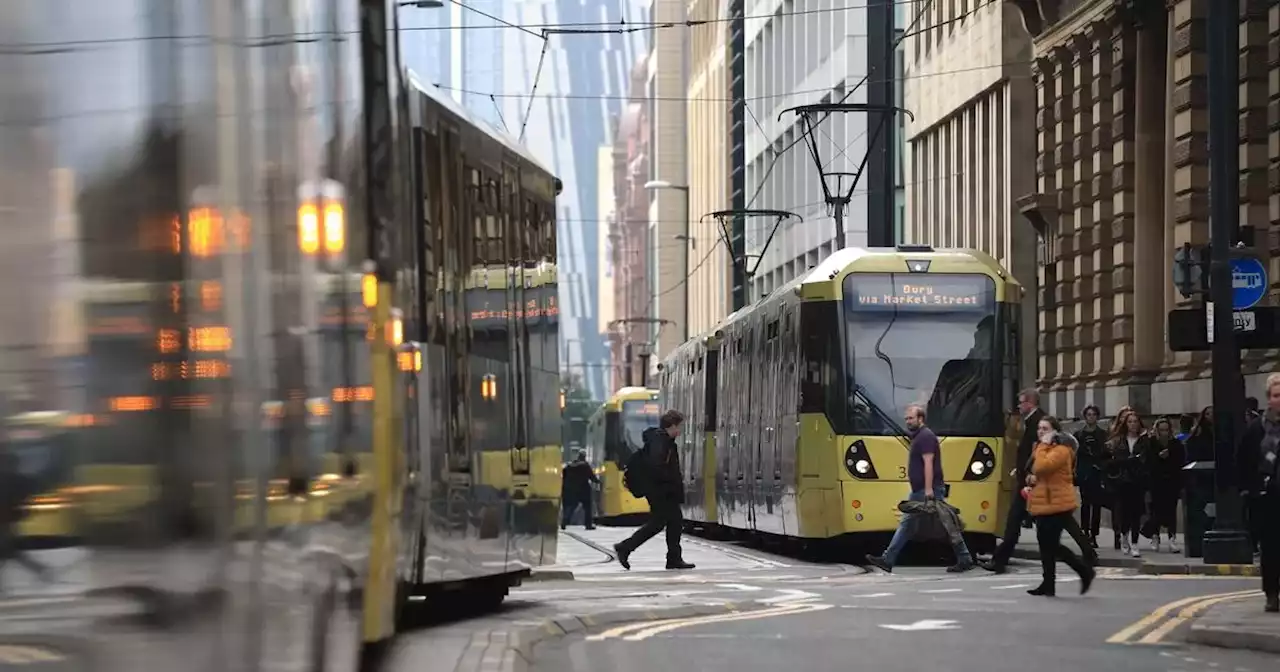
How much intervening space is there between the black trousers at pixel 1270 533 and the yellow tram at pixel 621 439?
39.0 m

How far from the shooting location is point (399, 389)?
→ 10.7 m

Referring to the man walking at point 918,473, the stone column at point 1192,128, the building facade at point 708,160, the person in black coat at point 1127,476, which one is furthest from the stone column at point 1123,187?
the building facade at point 708,160

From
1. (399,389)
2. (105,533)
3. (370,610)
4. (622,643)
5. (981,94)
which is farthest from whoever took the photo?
(981,94)

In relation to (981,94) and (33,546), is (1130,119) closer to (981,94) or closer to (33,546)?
(981,94)

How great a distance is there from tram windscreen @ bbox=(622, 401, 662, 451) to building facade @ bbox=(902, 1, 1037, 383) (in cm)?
733

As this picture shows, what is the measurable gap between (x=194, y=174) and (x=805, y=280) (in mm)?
22930

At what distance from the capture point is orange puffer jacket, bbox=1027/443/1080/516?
19422 millimetres

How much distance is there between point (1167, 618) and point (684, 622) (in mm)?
3120

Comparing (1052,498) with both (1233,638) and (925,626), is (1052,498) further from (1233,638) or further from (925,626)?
(1233,638)

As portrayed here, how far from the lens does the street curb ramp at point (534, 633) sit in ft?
40.5

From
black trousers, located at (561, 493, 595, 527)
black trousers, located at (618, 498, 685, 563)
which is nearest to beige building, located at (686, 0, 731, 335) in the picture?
black trousers, located at (561, 493, 595, 527)

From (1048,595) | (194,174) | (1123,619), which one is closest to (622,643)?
(1123,619)

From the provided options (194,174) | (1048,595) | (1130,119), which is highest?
(1130,119)

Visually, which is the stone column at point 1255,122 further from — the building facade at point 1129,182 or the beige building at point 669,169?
the beige building at point 669,169
